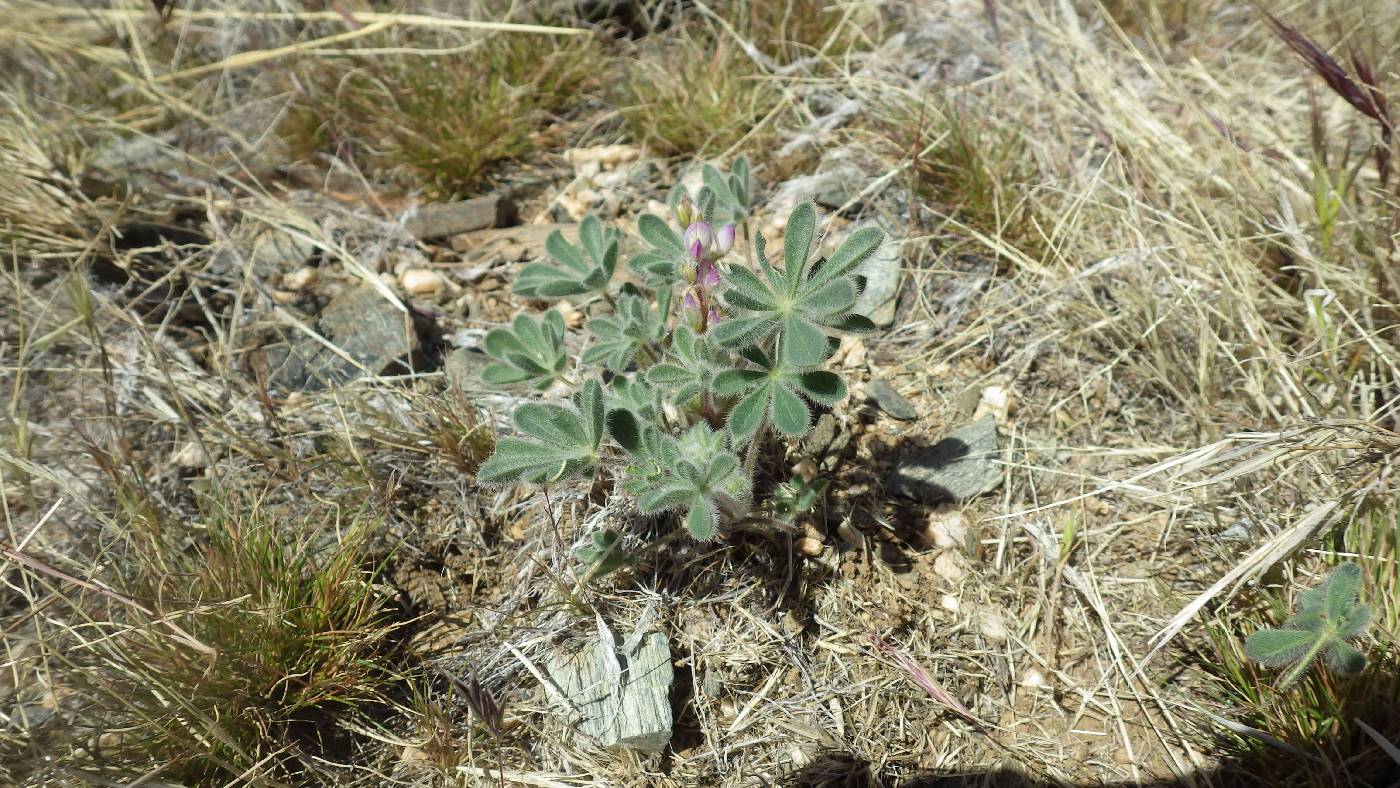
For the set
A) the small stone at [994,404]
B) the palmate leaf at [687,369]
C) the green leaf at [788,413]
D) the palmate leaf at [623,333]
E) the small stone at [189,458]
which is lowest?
the small stone at [189,458]

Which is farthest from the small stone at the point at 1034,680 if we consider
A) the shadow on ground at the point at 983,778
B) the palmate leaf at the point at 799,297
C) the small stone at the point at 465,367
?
the small stone at the point at 465,367

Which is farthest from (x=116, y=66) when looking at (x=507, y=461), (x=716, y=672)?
(x=716, y=672)

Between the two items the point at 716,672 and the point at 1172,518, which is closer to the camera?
the point at 716,672

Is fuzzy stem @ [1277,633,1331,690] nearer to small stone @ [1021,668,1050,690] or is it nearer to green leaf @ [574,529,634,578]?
small stone @ [1021,668,1050,690]

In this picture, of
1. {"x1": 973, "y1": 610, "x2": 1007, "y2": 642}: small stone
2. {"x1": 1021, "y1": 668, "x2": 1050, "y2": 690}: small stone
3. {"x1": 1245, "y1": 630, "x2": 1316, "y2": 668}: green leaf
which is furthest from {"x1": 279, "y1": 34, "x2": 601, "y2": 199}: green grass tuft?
{"x1": 1245, "y1": 630, "x2": 1316, "y2": 668}: green leaf

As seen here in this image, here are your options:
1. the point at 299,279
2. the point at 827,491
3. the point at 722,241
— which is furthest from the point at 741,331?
the point at 299,279

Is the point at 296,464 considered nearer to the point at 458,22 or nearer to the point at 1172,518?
the point at 458,22

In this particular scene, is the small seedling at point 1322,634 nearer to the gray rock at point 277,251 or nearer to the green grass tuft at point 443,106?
the green grass tuft at point 443,106
